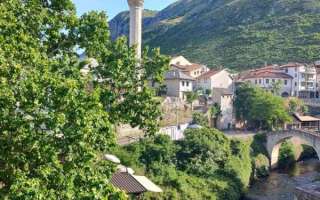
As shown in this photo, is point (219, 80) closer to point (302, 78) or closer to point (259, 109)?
point (259, 109)

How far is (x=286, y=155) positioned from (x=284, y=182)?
397 inches

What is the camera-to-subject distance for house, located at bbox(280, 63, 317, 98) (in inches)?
3135

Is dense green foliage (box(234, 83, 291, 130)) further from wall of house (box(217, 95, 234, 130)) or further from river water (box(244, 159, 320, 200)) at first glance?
river water (box(244, 159, 320, 200))

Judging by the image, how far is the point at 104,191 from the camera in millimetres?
10758

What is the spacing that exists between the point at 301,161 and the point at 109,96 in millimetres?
42774

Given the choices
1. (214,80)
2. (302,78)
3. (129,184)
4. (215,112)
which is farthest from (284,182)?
(302,78)

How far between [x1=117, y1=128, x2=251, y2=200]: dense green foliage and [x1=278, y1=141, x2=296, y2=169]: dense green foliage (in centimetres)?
944

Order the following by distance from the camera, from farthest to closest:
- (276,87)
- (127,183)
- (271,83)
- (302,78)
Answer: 1. (302,78)
2. (271,83)
3. (276,87)
4. (127,183)

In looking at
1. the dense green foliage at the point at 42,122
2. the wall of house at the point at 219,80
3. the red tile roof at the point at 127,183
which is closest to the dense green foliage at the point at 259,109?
the wall of house at the point at 219,80

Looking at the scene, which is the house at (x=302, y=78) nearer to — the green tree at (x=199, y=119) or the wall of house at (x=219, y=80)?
the wall of house at (x=219, y=80)

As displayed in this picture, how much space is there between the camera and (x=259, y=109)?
183 ft

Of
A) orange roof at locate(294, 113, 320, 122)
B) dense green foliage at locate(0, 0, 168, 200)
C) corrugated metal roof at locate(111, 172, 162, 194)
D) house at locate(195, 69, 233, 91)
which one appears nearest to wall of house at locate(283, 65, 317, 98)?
house at locate(195, 69, 233, 91)

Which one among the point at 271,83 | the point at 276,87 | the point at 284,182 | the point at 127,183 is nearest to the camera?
the point at 127,183

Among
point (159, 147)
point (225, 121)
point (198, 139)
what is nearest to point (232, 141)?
point (198, 139)
